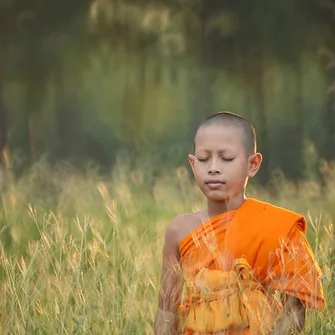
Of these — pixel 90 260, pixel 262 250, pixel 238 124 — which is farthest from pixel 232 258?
pixel 90 260

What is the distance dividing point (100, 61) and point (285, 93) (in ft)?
5.46

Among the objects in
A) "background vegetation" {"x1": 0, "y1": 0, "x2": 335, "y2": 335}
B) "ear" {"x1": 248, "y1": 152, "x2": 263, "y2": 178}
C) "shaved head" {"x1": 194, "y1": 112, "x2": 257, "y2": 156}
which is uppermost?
"shaved head" {"x1": 194, "y1": 112, "x2": 257, "y2": 156}

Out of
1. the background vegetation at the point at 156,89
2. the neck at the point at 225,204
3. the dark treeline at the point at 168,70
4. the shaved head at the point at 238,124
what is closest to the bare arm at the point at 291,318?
the neck at the point at 225,204

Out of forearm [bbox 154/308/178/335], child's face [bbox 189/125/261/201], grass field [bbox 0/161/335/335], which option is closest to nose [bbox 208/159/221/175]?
child's face [bbox 189/125/261/201]

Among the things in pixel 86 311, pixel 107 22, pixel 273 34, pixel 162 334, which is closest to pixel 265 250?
A: pixel 162 334

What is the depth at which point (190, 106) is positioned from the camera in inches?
342

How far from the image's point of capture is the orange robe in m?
2.62

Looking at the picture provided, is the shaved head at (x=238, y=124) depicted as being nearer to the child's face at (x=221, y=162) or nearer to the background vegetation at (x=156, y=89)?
the child's face at (x=221, y=162)

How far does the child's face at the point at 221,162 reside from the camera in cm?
269

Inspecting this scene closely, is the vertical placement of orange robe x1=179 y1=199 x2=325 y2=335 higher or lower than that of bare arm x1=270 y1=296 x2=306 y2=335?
higher

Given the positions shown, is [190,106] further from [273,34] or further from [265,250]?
[265,250]

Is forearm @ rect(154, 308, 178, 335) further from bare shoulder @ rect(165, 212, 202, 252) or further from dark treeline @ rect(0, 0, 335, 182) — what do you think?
dark treeline @ rect(0, 0, 335, 182)

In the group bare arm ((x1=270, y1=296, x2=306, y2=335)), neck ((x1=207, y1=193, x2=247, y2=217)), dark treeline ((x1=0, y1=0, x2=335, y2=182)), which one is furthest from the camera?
dark treeline ((x1=0, y1=0, x2=335, y2=182))

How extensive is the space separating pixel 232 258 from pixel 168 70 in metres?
6.27
